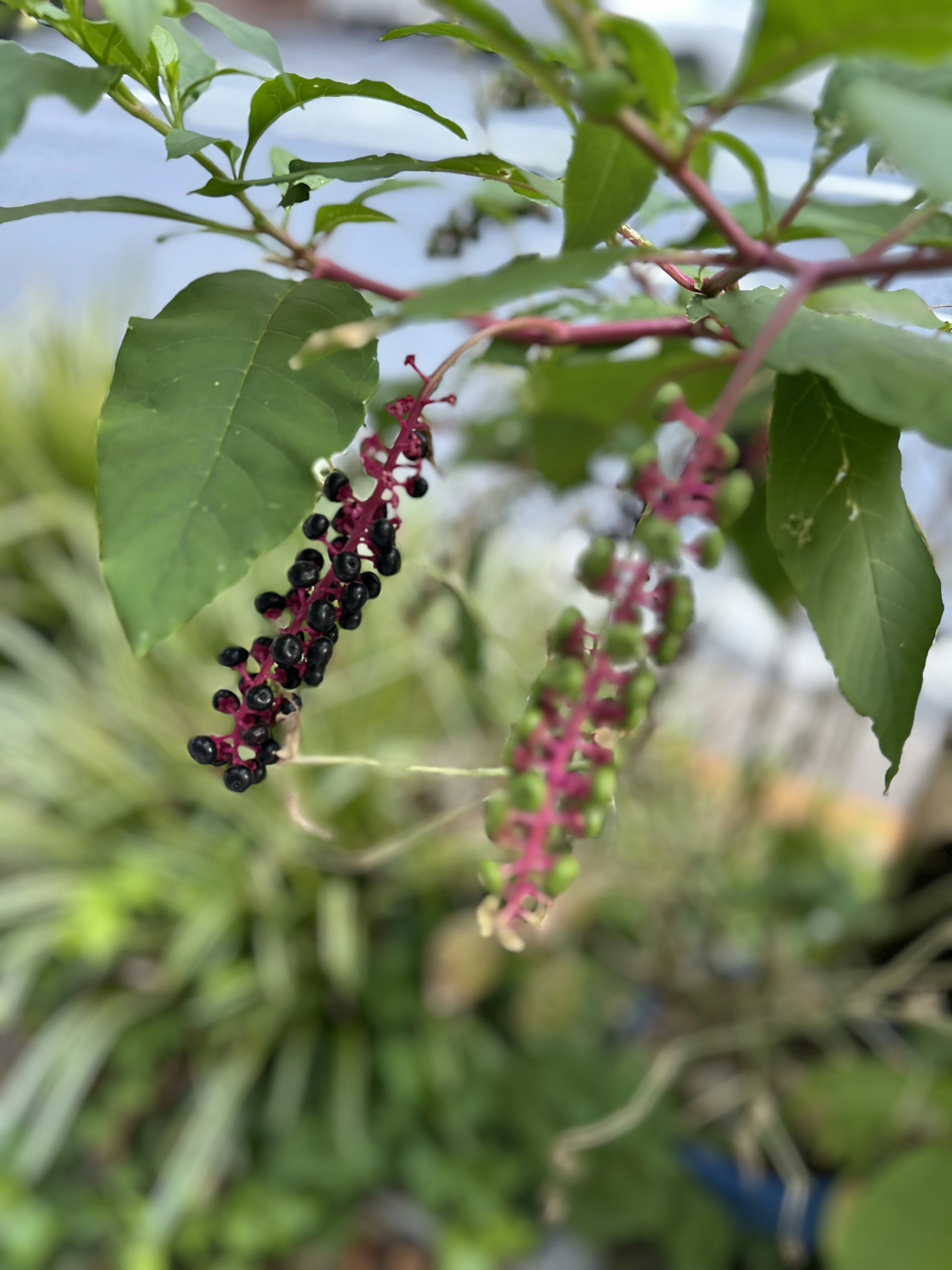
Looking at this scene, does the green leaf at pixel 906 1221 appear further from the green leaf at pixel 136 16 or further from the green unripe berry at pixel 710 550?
the green leaf at pixel 136 16

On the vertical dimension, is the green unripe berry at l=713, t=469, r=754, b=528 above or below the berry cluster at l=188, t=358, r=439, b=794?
above

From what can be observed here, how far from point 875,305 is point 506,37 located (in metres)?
0.16

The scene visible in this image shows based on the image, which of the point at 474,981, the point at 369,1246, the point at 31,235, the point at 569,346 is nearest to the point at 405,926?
the point at 474,981

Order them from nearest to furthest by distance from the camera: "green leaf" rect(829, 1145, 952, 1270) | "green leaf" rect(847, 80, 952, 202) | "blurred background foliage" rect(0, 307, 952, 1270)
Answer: "green leaf" rect(847, 80, 952, 202) → "green leaf" rect(829, 1145, 952, 1270) → "blurred background foliage" rect(0, 307, 952, 1270)

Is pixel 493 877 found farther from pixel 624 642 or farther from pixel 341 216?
pixel 341 216

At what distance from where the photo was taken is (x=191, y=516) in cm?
23

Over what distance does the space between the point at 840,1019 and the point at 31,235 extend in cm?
120

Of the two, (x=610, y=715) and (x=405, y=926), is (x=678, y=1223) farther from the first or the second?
(x=610, y=715)

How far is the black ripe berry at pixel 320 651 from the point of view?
0.89 ft

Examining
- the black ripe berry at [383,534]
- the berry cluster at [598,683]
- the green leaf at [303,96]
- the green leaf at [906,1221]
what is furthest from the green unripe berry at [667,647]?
the green leaf at [906,1221]

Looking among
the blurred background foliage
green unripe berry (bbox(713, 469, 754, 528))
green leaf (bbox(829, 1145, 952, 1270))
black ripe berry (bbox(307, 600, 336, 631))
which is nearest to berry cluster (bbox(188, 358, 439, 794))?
black ripe berry (bbox(307, 600, 336, 631))

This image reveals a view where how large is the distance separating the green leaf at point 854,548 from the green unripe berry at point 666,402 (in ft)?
0.24

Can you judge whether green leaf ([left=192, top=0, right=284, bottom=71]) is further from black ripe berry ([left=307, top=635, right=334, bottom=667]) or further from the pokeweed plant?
black ripe berry ([left=307, top=635, right=334, bottom=667])

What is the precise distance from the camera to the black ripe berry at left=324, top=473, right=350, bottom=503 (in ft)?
0.91
